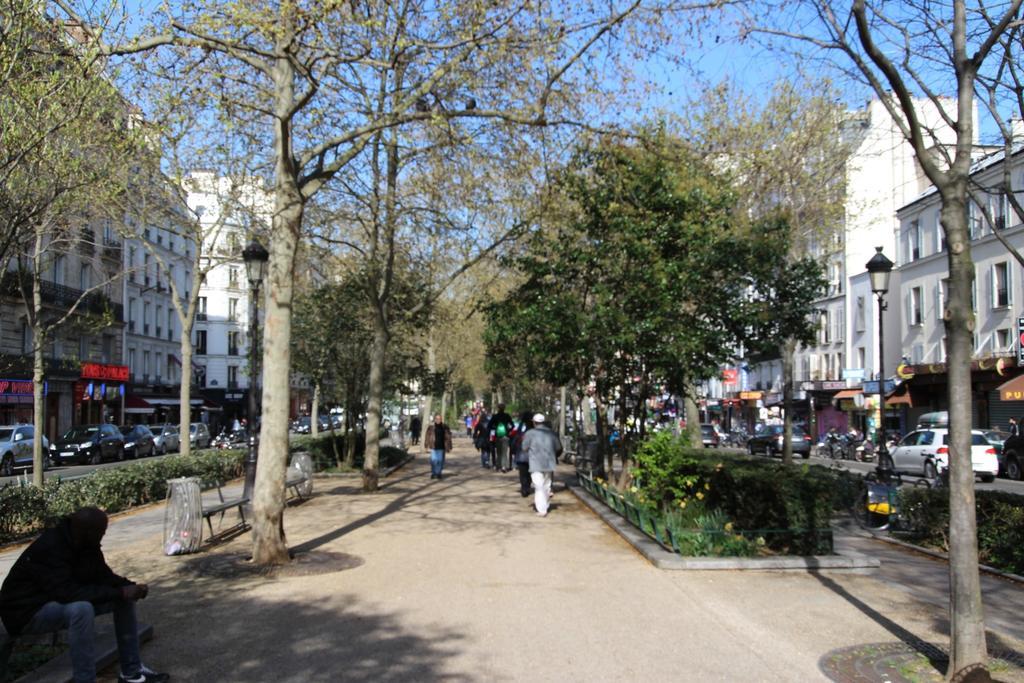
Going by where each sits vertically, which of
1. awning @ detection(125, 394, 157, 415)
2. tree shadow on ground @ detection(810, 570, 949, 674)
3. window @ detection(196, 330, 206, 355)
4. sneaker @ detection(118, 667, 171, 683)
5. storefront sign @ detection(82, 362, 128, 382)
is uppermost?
window @ detection(196, 330, 206, 355)

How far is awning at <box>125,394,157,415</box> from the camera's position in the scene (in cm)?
5156

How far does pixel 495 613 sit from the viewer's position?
748cm

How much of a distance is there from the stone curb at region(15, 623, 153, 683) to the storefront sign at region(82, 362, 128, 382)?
4012cm

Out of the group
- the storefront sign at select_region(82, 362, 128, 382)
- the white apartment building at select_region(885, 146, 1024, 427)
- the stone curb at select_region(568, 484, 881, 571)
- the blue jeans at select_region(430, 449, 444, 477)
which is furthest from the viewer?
the storefront sign at select_region(82, 362, 128, 382)

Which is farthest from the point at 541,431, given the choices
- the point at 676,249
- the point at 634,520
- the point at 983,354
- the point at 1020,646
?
the point at 983,354

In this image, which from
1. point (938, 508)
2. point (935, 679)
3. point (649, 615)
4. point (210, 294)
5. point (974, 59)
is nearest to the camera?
point (935, 679)

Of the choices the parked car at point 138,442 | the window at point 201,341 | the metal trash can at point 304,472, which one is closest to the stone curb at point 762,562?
the metal trash can at point 304,472

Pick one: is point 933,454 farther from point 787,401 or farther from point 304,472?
point 304,472

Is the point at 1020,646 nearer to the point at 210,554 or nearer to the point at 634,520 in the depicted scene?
the point at 634,520

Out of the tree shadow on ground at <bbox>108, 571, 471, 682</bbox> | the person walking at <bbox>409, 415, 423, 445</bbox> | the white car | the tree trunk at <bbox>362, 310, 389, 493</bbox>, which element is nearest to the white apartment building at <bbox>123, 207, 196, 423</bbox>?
the person walking at <bbox>409, 415, 423, 445</bbox>

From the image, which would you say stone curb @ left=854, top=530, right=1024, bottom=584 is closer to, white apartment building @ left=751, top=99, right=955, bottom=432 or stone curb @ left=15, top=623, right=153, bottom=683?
stone curb @ left=15, top=623, right=153, bottom=683

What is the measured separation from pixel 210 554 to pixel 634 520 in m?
5.67

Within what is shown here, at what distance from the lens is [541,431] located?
14.7 metres

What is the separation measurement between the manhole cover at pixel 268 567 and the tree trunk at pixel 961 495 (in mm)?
6192
